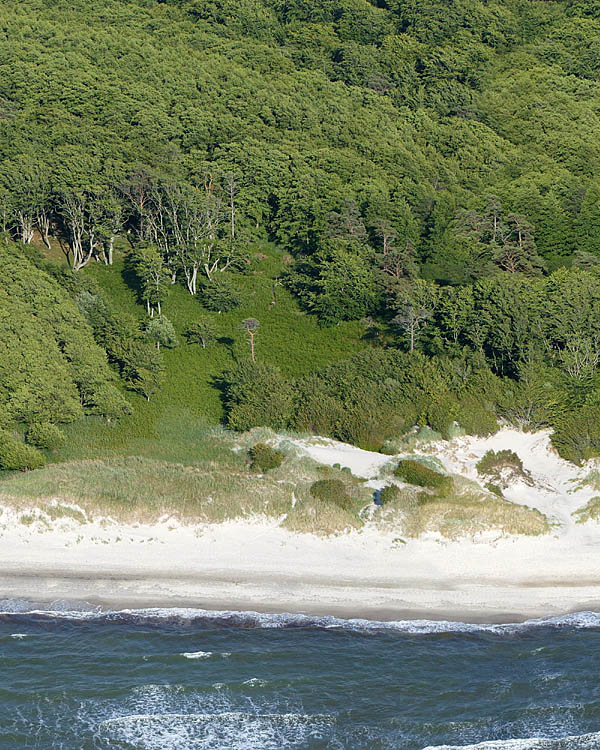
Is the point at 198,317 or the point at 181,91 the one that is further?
the point at 181,91

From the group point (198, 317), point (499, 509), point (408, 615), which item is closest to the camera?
point (408, 615)

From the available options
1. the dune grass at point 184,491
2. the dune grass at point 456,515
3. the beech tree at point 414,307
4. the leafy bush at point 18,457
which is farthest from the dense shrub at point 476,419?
the leafy bush at point 18,457

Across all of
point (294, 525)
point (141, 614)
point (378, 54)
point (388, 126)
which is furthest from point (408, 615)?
point (378, 54)

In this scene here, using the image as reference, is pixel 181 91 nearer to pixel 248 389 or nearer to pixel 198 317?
pixel 198 317

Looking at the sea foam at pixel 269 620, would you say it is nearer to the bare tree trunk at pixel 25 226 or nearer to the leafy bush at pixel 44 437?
the leafy bush at pixel 44 437

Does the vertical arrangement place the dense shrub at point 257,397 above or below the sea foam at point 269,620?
above

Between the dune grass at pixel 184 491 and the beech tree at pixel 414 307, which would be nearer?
the dune grass at pixel 184 491
